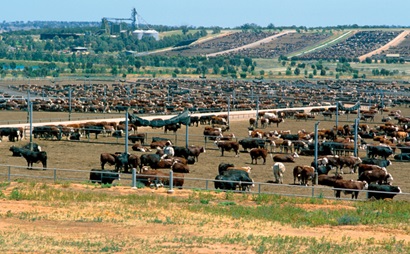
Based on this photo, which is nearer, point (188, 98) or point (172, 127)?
point (172, 127)

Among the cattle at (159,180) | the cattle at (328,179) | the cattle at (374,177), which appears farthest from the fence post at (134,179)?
the cattle at (374,177)

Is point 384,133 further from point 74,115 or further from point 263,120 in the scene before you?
point 74,115

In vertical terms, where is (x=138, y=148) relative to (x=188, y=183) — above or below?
above

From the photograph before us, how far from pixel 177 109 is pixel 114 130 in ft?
67.3

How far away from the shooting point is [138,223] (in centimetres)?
2080

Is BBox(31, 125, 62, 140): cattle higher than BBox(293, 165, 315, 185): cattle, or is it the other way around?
BBox(31, 125, 62, 140): cattle

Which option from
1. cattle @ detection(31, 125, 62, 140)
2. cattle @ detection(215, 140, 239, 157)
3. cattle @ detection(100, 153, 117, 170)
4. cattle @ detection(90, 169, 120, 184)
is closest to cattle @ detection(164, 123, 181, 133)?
cattle @ detection(31, 125, 62, 140)

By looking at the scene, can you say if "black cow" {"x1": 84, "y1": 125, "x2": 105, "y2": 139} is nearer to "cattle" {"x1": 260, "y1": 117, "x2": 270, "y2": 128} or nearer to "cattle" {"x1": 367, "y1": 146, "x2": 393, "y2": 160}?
"cattle" {"x1": 260, "y1": 117, "x2": 270, "y2": 128}

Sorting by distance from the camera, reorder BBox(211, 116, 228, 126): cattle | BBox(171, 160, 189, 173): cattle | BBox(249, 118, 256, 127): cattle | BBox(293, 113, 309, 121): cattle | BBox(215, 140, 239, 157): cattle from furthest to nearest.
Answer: BBox(293, 113, 309, 121): cattle → BBox(249, 118, 256, 127): cattle → BBox(211, 116, 228, 126): cattle → BBox(215, 140, 239, 157): cattle → BBox(171, 160, 189, 173): cattle

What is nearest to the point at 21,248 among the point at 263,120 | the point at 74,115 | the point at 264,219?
the point at 264,219

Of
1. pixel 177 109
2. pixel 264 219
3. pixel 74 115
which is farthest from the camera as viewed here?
pixel 177 109

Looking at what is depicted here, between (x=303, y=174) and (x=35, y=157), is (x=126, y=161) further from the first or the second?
(x=303, y=174)

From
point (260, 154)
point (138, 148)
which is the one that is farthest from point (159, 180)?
point (138, 148)

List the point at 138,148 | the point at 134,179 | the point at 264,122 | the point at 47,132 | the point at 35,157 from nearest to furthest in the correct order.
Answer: the point at 134,179 < the point at 35,157 < the point at 138,148 < the point at 47,132 < the point at 264,122
